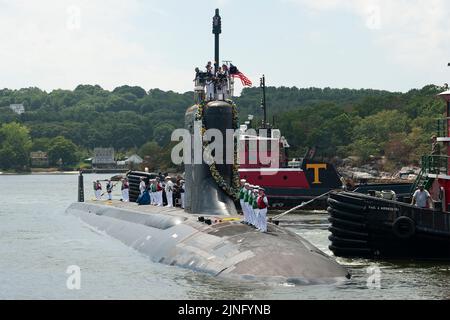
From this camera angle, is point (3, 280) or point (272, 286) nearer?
point (272, 286)

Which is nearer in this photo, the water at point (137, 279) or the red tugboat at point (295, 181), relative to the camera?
the water at point (137, 279)

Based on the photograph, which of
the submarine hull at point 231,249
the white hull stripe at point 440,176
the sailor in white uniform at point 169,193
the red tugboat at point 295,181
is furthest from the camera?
the red tugboat at point 295,181

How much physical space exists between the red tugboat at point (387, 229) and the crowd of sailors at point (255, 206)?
168 inches

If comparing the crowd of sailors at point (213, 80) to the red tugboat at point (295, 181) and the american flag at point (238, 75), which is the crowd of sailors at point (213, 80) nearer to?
the american flag at point (238, 75)

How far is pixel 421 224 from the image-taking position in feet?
89.6

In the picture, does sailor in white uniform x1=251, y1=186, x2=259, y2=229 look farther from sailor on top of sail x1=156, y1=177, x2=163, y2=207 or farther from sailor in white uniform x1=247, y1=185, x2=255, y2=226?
sailor on top of sail x1=156, y1=177, x2=163, y2=207

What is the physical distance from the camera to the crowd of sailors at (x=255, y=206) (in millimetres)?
23531

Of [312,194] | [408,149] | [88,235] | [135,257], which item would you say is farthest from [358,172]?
[135,257]

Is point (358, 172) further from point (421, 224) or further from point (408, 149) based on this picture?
point (421, 224)

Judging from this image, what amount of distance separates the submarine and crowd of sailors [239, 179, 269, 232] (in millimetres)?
253

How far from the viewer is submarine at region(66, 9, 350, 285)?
2055cm

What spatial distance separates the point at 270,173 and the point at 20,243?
23.8 metres

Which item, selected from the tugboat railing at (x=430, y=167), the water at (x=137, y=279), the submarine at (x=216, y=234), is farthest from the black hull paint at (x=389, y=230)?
the submarine at (x=216, y=234)

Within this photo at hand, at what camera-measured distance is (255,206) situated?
23.8 metres
